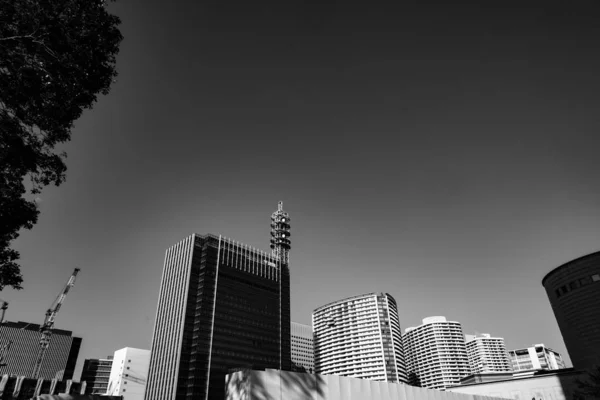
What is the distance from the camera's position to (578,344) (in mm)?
149500

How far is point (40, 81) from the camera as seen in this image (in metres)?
10.7

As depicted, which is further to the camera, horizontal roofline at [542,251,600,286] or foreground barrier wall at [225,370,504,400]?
horizontal roofline at [542,251,600,286]

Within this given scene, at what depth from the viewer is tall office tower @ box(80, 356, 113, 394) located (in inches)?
6850

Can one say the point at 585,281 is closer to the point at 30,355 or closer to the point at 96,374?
the point at 96,374

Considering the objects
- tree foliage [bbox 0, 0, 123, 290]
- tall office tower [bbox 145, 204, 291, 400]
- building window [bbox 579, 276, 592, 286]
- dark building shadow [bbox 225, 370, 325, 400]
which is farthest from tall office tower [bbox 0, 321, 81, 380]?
building window [bbox 579, 276, 592, 286]

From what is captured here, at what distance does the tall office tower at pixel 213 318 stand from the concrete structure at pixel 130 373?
1697 centimetres

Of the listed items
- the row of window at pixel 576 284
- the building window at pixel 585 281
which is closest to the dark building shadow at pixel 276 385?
the row of window at pixel 576 284

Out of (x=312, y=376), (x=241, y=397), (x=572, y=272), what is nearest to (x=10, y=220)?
(x=241, y=397)

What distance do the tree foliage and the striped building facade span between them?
139531 millimetres

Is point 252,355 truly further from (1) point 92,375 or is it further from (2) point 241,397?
(2) point 241,397

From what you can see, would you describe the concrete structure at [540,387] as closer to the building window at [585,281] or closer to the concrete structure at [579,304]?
the concrete structure at [579,304]

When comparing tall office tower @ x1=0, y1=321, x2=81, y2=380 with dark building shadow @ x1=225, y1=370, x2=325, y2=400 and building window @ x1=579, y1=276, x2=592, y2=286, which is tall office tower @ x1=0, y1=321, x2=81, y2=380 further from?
building window @ x1=579, y1=276, x2=592, y2=286

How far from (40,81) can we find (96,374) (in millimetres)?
217844

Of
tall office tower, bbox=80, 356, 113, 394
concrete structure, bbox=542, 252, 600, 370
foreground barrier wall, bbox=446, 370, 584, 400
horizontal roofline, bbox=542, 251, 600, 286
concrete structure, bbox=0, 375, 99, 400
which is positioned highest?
horizontal roofline, bbox=542, 251, 600, 286
